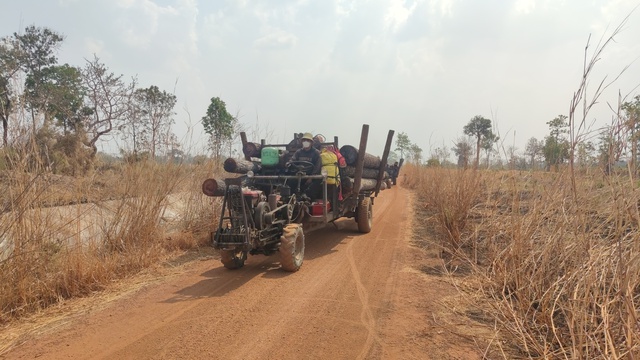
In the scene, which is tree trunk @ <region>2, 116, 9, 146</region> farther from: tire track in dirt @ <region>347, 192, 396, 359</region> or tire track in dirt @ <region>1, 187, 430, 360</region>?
tire track in dirt @ <region>347, 192, 396, 359</region>

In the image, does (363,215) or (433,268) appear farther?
(363,215)

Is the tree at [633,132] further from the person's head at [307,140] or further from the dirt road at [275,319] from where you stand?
the person's head at [307,140]

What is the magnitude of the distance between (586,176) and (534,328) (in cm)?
170

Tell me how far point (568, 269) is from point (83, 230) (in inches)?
247

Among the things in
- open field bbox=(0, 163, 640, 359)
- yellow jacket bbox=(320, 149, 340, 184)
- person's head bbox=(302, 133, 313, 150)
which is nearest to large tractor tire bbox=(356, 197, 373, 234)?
open field bbox=(0, 163, 640, 359)

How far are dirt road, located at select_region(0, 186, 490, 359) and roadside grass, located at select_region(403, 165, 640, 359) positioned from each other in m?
0.60

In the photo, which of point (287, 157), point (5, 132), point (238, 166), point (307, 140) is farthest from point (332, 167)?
point (5, 132)

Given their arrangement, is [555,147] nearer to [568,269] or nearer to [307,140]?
[568,269]

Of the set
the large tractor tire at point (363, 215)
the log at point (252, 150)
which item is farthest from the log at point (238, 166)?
the large tractor tire at point (363, 215)

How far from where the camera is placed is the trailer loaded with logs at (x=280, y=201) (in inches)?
227

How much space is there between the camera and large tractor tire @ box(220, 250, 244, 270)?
233 inches

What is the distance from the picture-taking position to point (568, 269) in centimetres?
348

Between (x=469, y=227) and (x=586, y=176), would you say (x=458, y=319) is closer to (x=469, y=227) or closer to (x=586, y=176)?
(x=586, y=176)

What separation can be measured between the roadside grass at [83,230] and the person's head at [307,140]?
2.63m
